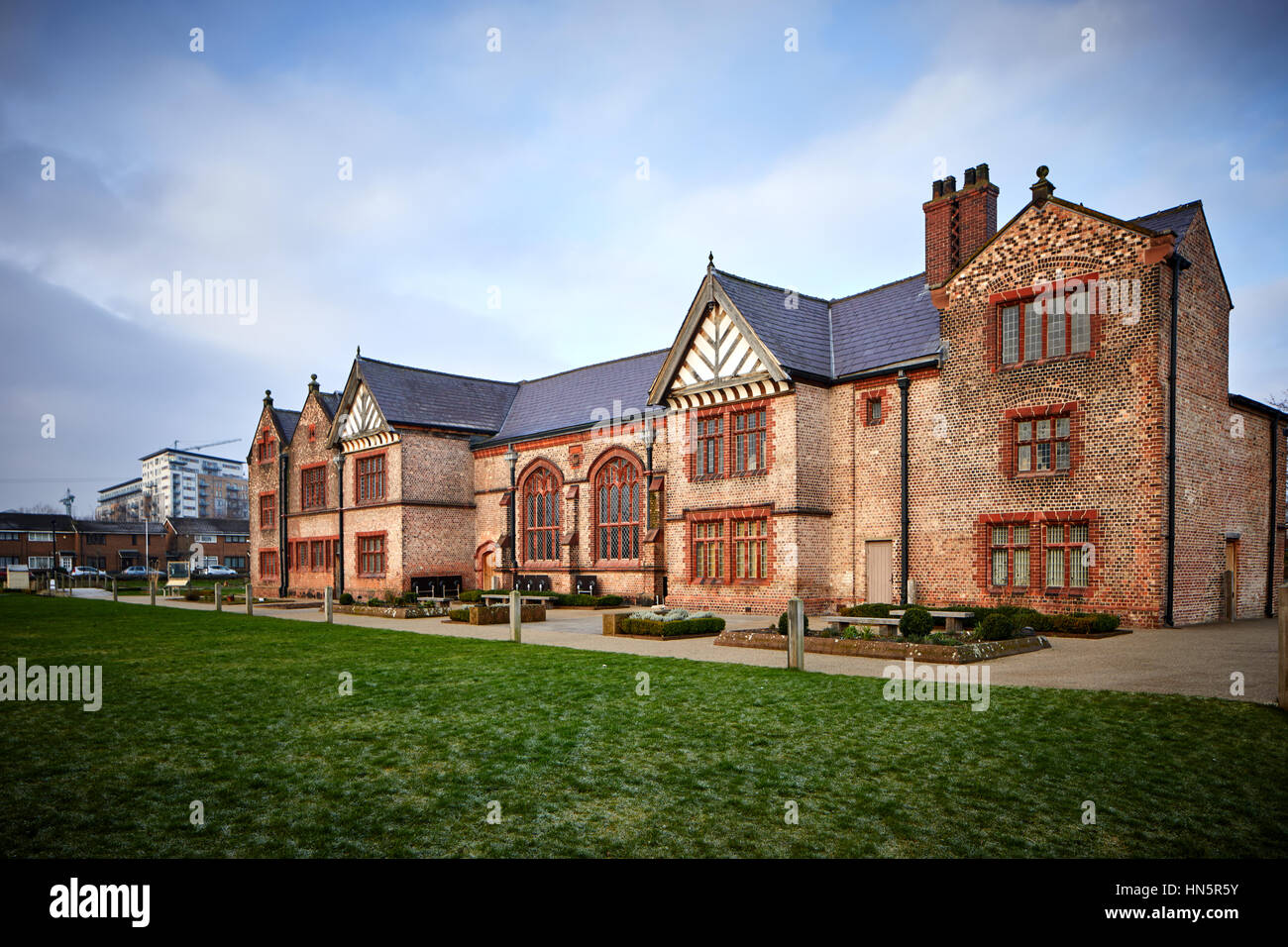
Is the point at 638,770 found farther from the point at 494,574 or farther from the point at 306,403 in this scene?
the point at 306,403

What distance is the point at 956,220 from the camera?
81.6 feet

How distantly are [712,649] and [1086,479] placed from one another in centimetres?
1058

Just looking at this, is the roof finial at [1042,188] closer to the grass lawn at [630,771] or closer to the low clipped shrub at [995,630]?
the low clipped shrub at [995,630]

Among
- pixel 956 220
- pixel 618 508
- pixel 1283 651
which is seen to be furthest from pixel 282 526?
pixel 1283 651

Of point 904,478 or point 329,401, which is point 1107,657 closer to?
point 904,478

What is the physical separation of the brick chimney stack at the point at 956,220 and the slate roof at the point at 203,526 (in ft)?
320

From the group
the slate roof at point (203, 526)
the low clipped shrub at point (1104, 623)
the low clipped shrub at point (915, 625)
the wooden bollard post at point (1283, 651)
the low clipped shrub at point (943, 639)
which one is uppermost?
the wooden bollard post at point (1283, 651)

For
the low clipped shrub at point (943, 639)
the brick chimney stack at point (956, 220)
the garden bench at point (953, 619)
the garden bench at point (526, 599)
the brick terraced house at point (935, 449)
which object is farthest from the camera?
the garden bench at point (526, 599)

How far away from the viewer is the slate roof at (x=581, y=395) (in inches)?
1335

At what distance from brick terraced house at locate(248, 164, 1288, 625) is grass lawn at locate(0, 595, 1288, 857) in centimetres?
1142

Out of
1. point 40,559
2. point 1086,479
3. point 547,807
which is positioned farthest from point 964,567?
point 40,559

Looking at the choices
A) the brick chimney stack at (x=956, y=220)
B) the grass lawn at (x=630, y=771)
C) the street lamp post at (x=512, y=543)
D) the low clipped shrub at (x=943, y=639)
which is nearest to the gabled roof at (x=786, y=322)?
the brick chimney stack at (x=956, y=220)

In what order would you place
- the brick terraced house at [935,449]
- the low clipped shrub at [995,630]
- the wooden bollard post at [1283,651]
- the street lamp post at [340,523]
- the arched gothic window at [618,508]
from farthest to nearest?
the street lamp post at [340,523] → the arched gothic window at [618,508] → the brick terraced house at [935,449] → the low clipped shrub at [995,630] → the wooden bollard post at [1283,651]

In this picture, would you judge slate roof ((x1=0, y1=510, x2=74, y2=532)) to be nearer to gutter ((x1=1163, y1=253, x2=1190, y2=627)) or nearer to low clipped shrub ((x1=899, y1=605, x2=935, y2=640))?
low clipped shrub ((x1=899, y1=605, x2=935, y2=640))
